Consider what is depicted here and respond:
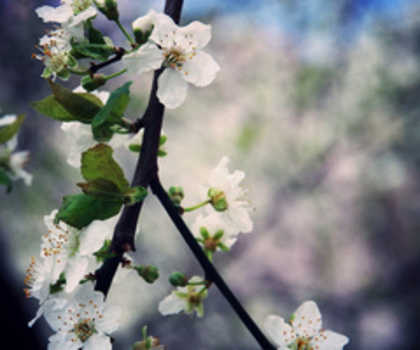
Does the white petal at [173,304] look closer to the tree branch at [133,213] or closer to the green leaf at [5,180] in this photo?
the tree branch at [133,213]

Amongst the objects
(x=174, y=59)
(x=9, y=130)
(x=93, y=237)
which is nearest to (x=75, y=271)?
(x=93, y=237)

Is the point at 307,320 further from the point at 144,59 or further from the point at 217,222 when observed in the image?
the point at 144,59

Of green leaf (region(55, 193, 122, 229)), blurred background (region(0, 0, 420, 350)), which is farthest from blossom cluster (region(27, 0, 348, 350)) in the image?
blurred background (region(0, 0, 420, 350))

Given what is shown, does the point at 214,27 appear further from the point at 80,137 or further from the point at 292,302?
the point at 80,137

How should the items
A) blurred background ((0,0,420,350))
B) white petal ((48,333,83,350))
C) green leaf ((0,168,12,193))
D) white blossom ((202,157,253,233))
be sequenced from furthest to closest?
blurred background ((0,0,420,350)) → white blossom ((202,157,253,233)) → white petal ((48,333,83,350)) → green leaf ((0,168,12,193))

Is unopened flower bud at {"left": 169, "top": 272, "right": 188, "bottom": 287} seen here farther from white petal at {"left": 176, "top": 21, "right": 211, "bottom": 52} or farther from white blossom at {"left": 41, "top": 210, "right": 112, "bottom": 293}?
white petal at {"left": 176, "top": 21, "right": 211, "bottom": 52}

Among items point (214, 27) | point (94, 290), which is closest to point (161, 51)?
point (94, 290)

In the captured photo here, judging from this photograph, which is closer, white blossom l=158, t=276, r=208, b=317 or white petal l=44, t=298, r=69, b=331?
white petal l=44, t=298, r=69, b=331
